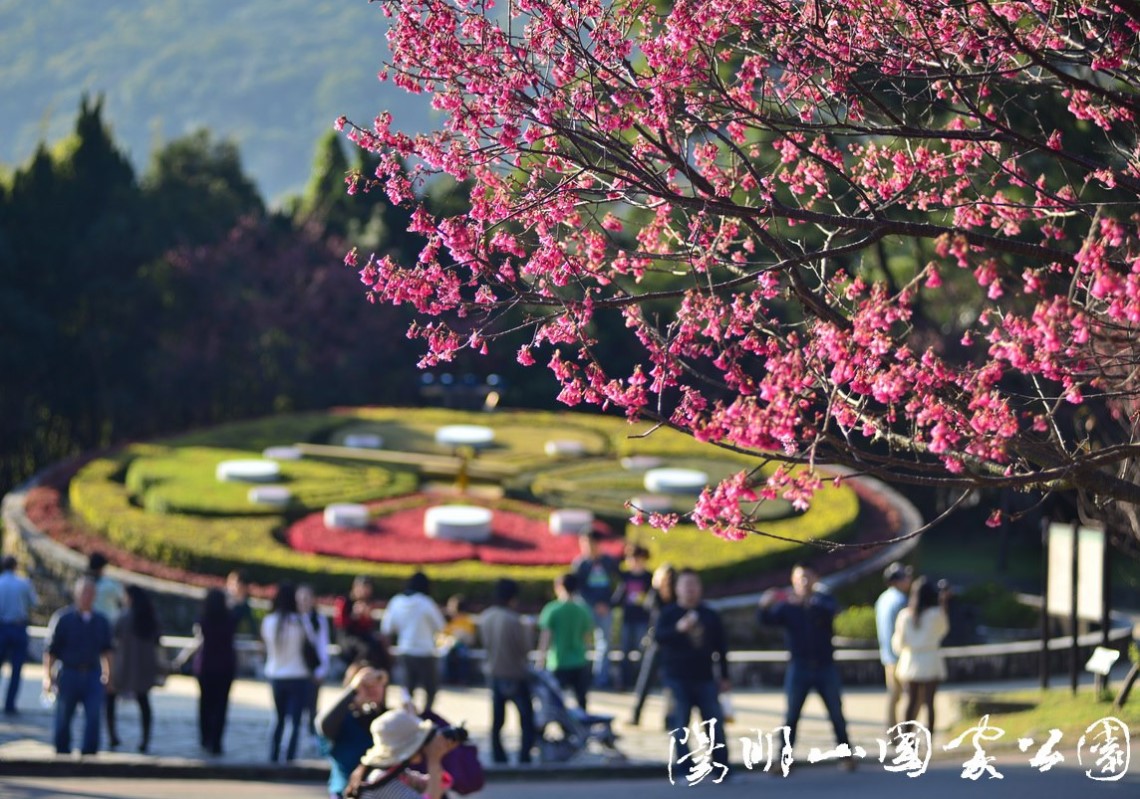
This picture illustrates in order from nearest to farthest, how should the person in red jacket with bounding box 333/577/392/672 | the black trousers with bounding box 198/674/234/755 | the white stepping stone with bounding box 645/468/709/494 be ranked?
the person in red jacket with bounding box 333/577/392/672 → the black trousers with bounding box 198/674/234/755 → the white stepping stone with bounding box 645/468/709/494

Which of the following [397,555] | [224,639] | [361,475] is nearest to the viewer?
[224,639]

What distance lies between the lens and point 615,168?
26.0 feet

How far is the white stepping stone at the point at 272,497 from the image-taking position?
73.8 feet

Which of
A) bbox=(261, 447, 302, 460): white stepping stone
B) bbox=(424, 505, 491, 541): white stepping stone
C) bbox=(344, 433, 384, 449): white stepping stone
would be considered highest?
bbox=(344, 433, 384, 449): white stepping stone

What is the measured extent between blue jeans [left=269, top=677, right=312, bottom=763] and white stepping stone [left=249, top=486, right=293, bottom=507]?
1000cm

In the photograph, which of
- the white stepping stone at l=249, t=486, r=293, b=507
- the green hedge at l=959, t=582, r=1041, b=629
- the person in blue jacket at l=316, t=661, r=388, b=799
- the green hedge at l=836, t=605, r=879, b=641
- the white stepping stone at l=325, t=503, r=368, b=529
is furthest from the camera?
the white stepping stone at l=249, t=486, r=293, b=507

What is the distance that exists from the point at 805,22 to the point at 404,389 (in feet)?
94.0

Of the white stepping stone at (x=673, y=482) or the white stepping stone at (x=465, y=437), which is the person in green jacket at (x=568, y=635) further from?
the white stepping stone at (x=465, y=437)

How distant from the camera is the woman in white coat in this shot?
41.2 feet

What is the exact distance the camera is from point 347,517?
21344mm

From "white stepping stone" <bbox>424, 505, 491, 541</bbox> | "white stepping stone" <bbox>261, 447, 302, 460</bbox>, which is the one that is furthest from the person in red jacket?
"white stepping stone" <bbox>261, 447, 302, 460</bbox>

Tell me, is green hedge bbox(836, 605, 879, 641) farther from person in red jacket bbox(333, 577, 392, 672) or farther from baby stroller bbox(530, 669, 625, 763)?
baby stroller bbox(530, 669, 625, 763)

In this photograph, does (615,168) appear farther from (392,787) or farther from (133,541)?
(133,541)

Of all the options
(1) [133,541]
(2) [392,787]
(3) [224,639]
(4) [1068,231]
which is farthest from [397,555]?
(2) [392,787]
